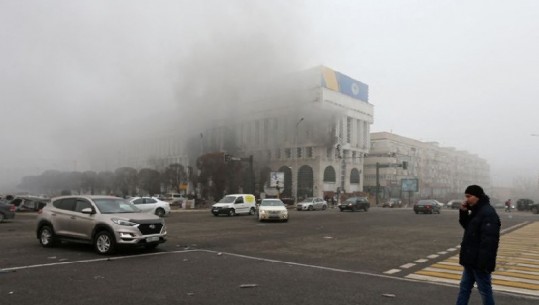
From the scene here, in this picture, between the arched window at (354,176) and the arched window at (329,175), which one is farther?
the arched window at (354,176)

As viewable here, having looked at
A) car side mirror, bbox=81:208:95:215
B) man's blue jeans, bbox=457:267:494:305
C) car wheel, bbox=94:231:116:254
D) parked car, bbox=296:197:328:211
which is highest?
car side mirror, bbox=81:208:95:215

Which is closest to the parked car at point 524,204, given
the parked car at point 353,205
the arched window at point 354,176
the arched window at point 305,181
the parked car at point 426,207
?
the parked car at point 426,207

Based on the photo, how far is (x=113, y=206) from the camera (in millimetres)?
10844

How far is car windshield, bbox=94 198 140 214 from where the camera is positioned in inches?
413

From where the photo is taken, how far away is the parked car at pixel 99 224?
32.1ft

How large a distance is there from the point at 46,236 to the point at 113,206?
2.09m

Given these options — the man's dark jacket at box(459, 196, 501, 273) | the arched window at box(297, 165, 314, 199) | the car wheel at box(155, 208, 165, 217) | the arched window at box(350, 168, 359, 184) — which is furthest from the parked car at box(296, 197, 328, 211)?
the arched window at box(350, 168, 359, 184)

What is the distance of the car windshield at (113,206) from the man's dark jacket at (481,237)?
8.23 meters

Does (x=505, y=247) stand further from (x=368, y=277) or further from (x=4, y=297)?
(x=4, y=297)

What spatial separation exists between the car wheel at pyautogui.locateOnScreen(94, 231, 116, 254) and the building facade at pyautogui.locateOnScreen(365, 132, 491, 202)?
3779 inches

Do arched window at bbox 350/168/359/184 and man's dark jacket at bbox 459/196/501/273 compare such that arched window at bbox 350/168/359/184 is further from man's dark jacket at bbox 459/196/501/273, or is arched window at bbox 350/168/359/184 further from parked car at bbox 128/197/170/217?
man's dark jacket at bbox 459/196/501/273

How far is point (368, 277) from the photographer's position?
310 inches

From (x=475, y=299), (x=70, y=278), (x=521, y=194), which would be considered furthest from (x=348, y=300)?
(x=521, y=194)

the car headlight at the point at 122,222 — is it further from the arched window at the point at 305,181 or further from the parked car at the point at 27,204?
the arched window at the point at 305,181
